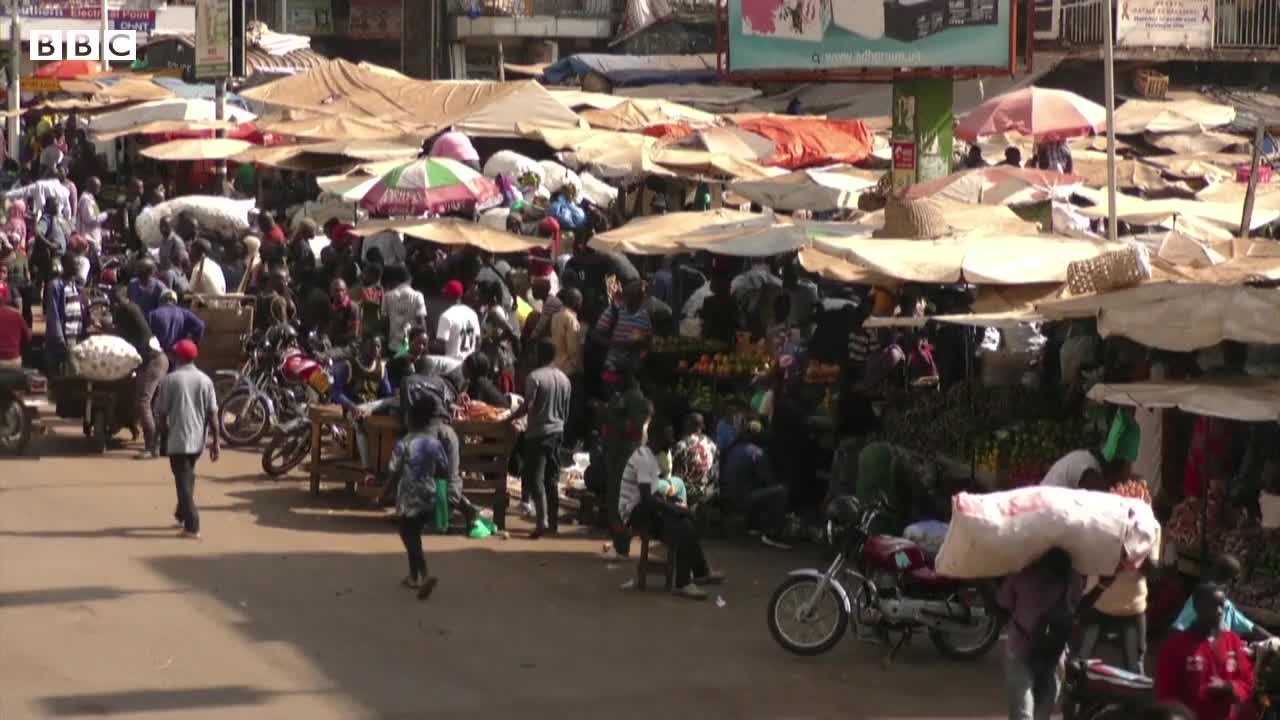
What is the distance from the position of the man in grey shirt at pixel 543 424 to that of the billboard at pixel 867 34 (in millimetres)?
6562

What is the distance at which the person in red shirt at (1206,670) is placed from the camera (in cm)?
934

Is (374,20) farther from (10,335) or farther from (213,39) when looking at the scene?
(10,335)

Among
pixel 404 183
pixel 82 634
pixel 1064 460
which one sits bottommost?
pixel 82 634

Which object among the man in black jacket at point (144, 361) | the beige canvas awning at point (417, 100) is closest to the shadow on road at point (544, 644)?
the man in black jacket at point (144, 361)

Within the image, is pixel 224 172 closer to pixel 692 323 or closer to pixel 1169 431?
pixel 692 323

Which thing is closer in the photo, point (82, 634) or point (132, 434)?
point (82, 634)

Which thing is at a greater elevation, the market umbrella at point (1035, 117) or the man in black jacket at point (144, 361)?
the market umbrella at point (1035, 117)

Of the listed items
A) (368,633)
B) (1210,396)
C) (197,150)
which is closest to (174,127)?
(197,150)

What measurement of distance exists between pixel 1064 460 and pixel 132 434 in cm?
1059

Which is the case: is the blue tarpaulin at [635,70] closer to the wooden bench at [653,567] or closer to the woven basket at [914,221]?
the woven basket at [914,221]

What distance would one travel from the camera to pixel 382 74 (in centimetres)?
3281

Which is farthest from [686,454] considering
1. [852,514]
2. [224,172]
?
[224,172]

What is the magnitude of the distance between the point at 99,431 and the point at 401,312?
3.05 meters

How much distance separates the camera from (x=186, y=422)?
15.3 meters
